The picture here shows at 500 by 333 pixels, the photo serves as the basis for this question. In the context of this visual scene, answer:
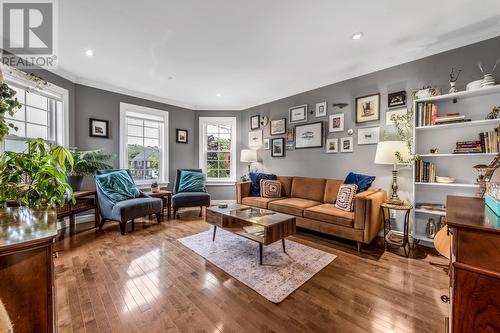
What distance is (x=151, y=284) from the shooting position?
1.83 meters

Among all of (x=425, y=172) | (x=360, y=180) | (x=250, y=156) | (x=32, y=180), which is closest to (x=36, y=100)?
(x=32, y=180)

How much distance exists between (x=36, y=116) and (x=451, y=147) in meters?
→ 5.62

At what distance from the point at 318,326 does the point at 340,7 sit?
2605mm

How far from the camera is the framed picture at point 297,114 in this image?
393cm

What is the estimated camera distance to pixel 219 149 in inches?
207

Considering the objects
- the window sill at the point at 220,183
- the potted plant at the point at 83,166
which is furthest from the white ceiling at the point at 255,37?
the window sill at the point at 220,183

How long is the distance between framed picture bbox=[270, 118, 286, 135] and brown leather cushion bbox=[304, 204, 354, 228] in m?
1.92

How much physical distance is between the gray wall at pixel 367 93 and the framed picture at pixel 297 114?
10cm

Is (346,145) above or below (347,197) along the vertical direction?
above

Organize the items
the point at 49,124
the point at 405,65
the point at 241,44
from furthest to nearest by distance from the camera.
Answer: the point at 49,124 → the point at 405,65 → the point at 241,44

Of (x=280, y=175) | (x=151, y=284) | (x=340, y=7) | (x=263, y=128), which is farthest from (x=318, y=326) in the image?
(x=263, y=128)

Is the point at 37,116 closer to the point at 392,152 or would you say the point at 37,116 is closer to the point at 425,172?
the point at 392,152

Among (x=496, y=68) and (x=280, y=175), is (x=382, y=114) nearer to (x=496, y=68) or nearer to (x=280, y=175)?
(x=496, y=68)

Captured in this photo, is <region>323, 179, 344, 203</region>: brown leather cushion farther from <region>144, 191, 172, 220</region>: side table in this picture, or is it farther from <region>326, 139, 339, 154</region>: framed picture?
<region>144, 191, 172, 220</region>: side table
